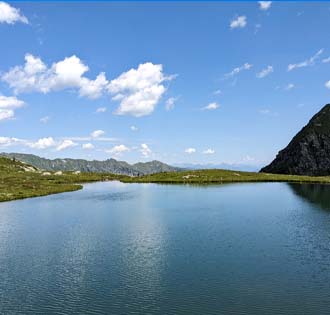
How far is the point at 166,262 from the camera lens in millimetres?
43938

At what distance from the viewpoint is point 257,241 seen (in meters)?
53.9

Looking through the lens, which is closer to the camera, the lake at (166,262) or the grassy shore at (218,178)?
the lake at (166,262)

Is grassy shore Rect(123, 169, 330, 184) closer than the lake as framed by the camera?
No

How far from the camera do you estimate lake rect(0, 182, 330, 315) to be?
32375 millimetres

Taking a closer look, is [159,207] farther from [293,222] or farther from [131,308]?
[131,308]

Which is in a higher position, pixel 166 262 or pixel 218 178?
pixel 218 178

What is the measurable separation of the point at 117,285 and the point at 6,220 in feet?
147

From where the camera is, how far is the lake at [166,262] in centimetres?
3238

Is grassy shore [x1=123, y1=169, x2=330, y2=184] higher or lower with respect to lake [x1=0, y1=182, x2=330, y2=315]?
higher

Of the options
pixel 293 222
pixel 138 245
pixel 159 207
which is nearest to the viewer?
pixel 138 245

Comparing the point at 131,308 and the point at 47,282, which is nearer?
the point at 131,308

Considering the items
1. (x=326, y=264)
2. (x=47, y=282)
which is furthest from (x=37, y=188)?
(x=326, y=264)

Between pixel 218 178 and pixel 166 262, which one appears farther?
pixel 218 178

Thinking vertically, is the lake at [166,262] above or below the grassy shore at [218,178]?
below
